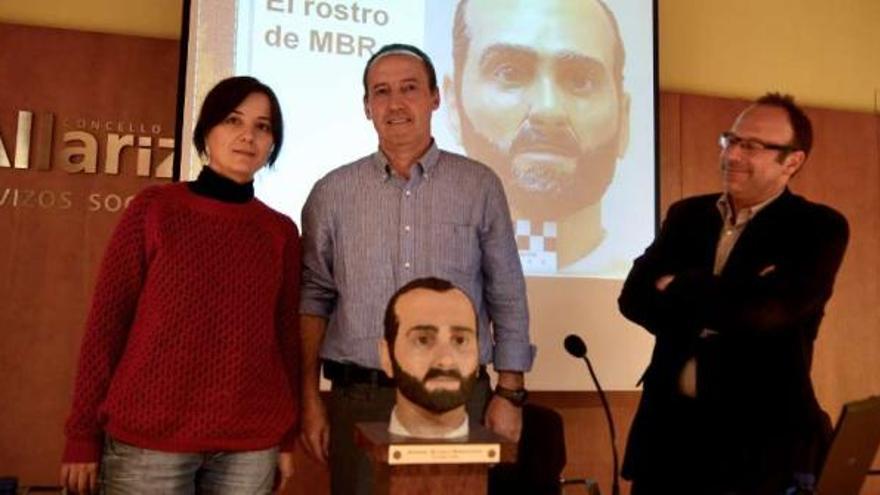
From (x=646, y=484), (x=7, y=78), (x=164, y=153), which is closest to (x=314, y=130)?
(x=164, y=153)

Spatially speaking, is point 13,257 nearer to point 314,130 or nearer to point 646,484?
point 314,130

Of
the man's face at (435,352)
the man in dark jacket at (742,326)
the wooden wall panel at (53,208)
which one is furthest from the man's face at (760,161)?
the wooden wall panel at (53,208)

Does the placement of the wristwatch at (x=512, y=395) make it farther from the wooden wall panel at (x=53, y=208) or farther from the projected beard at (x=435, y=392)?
the wooden wall panel at (x=53, y=208)

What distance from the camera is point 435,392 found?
4.24 ft

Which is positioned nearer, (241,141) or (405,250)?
(241,141)

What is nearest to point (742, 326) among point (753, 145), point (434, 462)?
point (753, 145)

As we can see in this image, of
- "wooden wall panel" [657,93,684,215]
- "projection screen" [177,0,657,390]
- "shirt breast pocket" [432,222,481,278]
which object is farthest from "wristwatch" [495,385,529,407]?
"wooden wall panel" [657,93,684,215]

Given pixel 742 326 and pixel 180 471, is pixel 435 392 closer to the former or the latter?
pixel 180 471

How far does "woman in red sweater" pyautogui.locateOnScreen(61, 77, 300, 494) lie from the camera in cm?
148

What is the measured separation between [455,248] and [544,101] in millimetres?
1462

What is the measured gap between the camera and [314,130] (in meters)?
2.90

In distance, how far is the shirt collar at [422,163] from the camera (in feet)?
6.38

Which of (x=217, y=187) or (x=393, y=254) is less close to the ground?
(x=217, y=187)

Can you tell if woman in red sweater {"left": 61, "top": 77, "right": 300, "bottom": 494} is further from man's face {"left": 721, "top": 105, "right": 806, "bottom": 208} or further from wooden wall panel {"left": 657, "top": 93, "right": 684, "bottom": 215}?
wooden wall panel {"left": 657, "top": 93, "right": 684, "bottom": 215}
